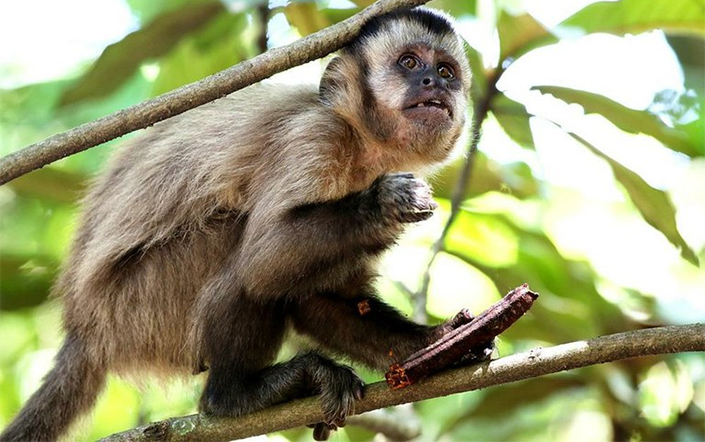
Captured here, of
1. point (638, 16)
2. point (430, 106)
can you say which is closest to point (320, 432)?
point (430, 106)

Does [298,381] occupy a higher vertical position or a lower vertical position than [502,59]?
lower

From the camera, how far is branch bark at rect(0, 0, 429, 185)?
13.6 feet

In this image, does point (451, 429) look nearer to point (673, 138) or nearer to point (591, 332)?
point (591, 332)

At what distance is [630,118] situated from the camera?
6.39 m

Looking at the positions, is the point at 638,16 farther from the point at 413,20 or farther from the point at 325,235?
the point at 325,235

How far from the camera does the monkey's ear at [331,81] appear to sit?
19.3ft

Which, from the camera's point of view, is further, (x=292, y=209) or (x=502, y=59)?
(x=502, y=59)

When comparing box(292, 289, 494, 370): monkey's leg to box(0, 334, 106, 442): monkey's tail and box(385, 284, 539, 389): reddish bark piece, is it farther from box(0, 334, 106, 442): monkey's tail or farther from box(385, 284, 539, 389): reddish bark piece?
box(0, 334, 106, 442): monkey's tail

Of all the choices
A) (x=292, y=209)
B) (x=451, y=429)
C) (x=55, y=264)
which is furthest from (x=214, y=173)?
(x=451, y=429)

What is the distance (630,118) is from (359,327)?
2291 millimetres

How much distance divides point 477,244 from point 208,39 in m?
2.59

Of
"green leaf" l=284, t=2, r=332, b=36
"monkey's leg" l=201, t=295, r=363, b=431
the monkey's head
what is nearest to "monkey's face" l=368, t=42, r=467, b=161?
the monkey's head

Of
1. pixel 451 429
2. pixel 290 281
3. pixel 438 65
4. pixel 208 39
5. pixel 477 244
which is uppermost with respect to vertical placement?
pixel 208 39

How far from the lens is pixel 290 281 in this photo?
510 centimetres
